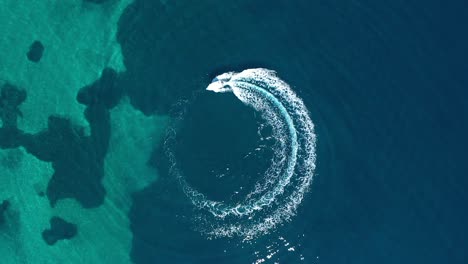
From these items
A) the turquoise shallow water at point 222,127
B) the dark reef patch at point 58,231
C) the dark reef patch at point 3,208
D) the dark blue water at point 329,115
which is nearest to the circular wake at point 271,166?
the turquoise shallow water at point 222,127

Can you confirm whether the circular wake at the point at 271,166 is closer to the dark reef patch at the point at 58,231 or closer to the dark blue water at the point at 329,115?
the dark blue water at the point at 329,115

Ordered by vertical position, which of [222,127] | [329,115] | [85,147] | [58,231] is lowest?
[329,115]

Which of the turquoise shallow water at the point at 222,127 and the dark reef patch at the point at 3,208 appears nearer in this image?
the turquoise shallow water at the point at 222,127

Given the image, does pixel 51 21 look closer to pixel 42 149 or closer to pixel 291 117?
pixel 42 149

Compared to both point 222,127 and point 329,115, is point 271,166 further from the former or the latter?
point 329,115

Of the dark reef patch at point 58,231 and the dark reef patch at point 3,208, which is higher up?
the dark reef patch at point 3,208

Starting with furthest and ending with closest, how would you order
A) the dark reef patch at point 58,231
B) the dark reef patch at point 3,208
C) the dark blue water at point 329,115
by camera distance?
the dark reef patch at point 3,208 < the dark reef patch at point 58,231 < the dark blue water at point 329,115

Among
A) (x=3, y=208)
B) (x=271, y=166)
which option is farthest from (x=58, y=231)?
(x=271, y=166)
